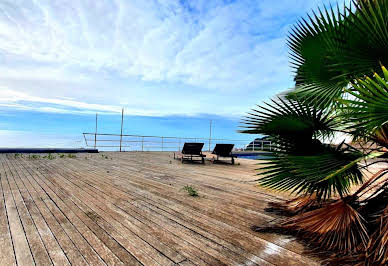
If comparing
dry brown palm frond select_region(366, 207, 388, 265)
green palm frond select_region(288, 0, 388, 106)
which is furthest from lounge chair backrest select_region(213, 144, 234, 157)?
dry brown palm frond select_region(366, 207, 388, 265)

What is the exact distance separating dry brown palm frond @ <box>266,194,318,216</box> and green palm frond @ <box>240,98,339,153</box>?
78 centimetres

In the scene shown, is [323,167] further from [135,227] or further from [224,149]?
[224,149]

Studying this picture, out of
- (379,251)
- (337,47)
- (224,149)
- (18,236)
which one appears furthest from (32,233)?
(224,149)

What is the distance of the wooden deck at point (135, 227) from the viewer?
1.74 metres

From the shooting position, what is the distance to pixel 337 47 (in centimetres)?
211

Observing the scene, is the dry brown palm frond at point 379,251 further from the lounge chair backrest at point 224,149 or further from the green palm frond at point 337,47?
the lounge chair backrest at point 224,149

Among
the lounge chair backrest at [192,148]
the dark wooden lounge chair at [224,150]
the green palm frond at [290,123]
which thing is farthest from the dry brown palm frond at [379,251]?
the lounge chair backrest at [192,148]

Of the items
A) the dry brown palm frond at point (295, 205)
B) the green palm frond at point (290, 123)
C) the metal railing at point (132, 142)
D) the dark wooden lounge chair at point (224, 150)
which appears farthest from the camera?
the metal railing at point (132, 142)

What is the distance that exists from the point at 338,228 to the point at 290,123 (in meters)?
0.99

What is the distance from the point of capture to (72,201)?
10.1 ft

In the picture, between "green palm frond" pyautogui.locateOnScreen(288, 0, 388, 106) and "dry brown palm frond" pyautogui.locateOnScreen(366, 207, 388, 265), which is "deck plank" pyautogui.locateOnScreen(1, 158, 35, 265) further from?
"green palm frond" pyautogui.locateOnScreen(288, 0, 388, 106)

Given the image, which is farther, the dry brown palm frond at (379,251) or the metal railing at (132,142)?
the metal railing at (132,142)

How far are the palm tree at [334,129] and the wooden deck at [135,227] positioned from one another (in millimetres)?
412

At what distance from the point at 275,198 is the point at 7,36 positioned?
939 cm
